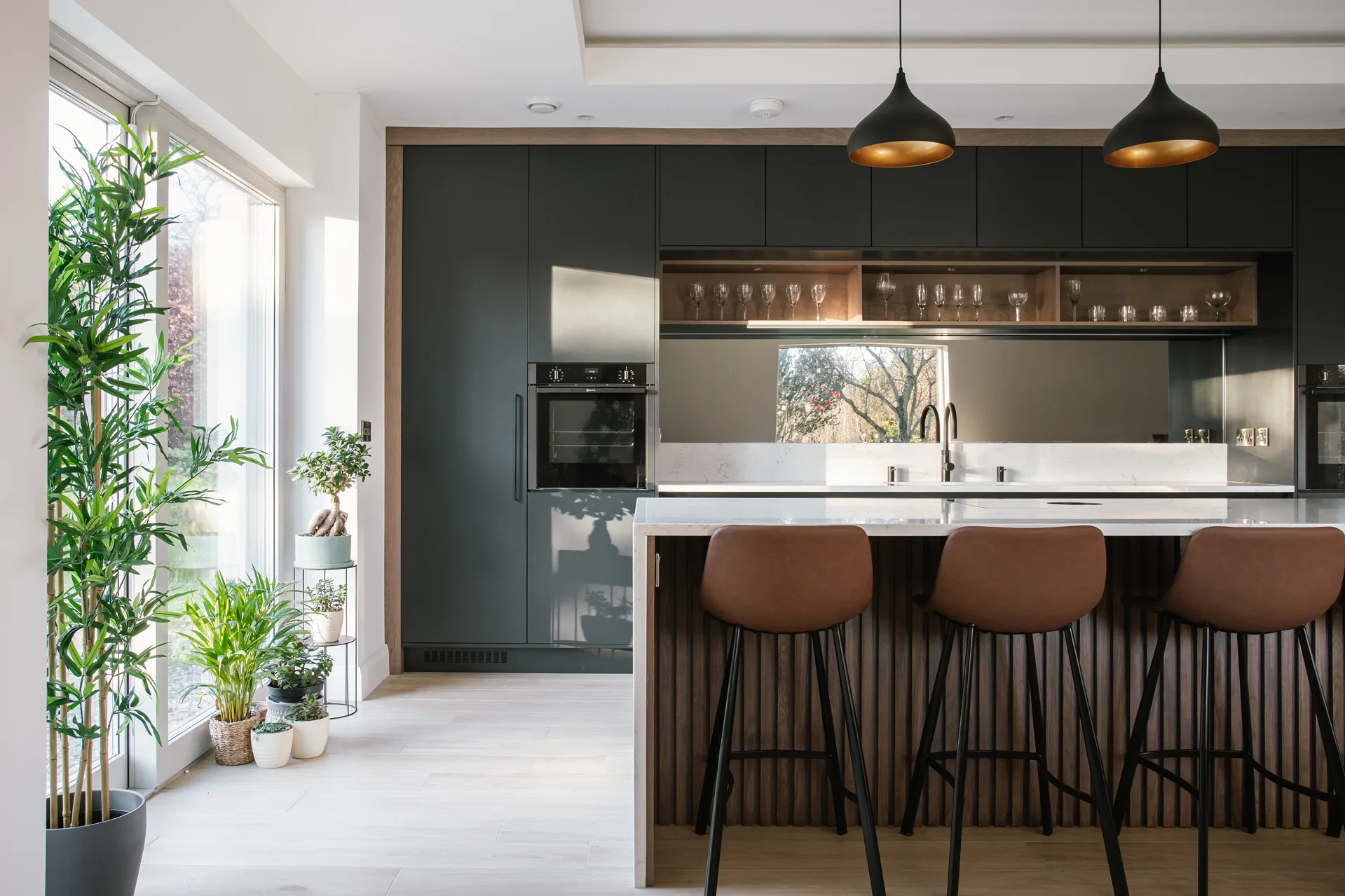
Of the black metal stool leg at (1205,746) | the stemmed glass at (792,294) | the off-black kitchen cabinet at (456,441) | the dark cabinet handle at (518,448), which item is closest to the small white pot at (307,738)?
the off-black kitchen cabinet at (456,441)

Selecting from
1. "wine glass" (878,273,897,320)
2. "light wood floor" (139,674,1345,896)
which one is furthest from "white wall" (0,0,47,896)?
"wine glass" (878,273,897,320)

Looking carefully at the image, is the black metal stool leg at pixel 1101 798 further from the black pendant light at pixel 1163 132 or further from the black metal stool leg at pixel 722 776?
the black pendant light at pixel 1163 132

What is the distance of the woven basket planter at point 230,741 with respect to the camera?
9.74 ft

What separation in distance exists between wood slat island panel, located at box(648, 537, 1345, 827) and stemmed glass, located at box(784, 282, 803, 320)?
2430 mm

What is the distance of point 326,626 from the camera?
3.39 metres

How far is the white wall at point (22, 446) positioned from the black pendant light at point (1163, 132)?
2.82 metres

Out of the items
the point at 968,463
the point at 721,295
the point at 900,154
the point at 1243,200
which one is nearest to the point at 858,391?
the point at 968,463

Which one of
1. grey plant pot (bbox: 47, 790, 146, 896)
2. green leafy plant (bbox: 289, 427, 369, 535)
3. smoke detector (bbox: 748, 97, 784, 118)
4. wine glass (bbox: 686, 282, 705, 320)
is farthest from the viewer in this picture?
wine glass (bbox: 686, 282, 705, 320)

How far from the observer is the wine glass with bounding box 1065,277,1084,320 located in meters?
4.57

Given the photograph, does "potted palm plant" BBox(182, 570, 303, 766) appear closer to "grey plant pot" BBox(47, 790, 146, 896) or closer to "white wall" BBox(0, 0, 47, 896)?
"grey plant pot" BBox(47, 790, 146, 896)

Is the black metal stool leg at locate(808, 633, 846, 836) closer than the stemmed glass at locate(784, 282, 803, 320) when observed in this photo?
Yes

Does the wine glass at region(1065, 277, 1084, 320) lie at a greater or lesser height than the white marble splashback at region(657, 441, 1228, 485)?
greater

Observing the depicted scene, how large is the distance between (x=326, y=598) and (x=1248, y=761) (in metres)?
3.21

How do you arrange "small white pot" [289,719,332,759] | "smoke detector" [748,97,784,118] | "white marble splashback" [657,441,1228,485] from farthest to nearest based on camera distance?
"white marble splashback" [657,441,1228,485]
"smoke detector" [748,97,784,118]
"small white pot" [289,719,332,759]
